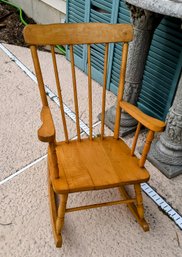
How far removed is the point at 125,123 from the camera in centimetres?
218

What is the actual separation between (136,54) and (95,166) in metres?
0.91

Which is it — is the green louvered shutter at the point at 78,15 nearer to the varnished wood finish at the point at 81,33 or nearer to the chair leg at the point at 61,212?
the varnished wood finish at the point at 81,33

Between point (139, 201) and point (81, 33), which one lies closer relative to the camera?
point (81, 33)

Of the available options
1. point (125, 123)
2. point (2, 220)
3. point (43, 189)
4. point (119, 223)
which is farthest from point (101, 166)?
point (125, 123)

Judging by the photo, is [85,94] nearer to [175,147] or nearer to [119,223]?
[175,147]

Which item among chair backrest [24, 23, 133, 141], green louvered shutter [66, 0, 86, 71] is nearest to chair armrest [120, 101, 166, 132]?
chair backrest [24, 23, 133, 141]

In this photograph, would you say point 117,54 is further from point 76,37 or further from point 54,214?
point 54,214

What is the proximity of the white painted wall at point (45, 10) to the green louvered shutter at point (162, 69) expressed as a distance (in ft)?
5.44

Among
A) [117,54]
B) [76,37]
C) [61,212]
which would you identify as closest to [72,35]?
[76,37]

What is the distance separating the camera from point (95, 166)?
4.58ft

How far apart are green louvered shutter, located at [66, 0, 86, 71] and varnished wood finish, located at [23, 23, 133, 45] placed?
4.77ft

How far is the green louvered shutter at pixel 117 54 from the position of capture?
224cm

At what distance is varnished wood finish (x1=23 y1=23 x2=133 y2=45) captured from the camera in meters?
1.31

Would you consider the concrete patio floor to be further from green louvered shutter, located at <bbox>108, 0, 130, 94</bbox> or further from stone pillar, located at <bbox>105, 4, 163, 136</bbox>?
green louvered shutter, located at <bbox>108, 0, 130, 94</bbox>
